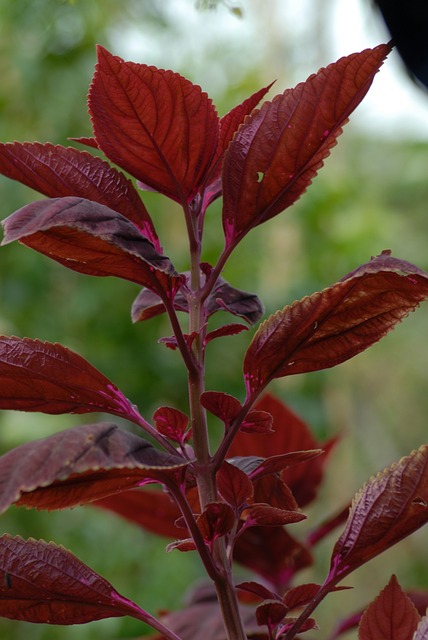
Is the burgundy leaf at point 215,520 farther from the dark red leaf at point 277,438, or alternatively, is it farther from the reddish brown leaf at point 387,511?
the dark red leaf at point 277,438

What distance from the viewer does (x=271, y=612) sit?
376mm

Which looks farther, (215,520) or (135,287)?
(135,287)

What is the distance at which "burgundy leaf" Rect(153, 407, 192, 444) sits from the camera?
0.38m

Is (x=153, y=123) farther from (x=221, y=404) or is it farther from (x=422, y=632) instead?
(x=422, y=632)

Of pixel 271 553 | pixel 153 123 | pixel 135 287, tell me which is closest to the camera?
pixel 153 123

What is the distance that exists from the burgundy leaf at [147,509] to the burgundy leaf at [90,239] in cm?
23

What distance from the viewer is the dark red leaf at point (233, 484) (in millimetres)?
367

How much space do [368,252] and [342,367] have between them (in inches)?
16.2

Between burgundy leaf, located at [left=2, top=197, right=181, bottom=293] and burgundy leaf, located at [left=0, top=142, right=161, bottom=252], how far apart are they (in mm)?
36

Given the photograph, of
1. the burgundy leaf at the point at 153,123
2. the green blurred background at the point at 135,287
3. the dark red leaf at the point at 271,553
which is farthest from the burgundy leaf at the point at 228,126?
the green blurred background at the point at 135,287

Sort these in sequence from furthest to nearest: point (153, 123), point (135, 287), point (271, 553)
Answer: point (135, 287)
point (271, 553)
point (153, 123)

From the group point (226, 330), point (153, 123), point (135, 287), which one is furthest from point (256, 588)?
point (135, 287)

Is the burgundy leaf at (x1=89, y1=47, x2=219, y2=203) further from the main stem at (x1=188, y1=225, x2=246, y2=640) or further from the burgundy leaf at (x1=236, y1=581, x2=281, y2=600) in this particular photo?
the burgundy leaf at (x1=236, y1=581, x2=281, y2=600)

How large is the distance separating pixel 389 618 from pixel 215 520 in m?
0.11
